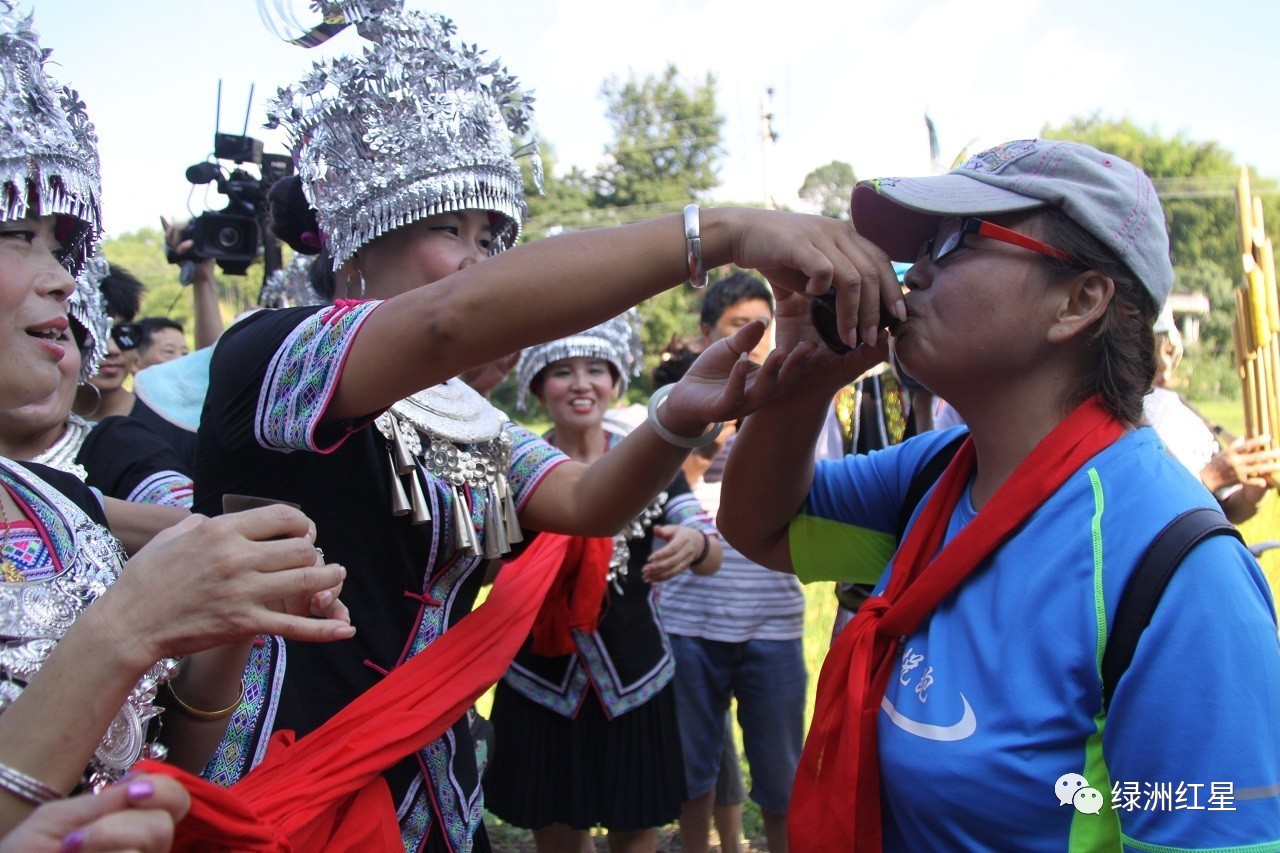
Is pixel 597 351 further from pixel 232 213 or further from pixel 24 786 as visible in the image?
pixel 24 786

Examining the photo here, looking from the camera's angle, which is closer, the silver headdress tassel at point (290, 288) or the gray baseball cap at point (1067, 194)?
the gray baseball cap at point (1067, 194)

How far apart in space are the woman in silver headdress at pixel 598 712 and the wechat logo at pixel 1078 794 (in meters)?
2.14

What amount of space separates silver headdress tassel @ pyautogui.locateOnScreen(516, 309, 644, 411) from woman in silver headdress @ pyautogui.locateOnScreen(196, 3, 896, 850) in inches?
70.7

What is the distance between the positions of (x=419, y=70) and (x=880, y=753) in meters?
1.72

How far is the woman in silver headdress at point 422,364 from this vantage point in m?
1.49

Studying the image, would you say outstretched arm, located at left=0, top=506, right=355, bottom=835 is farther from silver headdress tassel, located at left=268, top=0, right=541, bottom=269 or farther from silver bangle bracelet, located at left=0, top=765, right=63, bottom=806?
silver headdress tassel, located at left=268, top=0, right=541, bottom=269

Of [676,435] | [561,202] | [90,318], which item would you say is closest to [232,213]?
[90,318]

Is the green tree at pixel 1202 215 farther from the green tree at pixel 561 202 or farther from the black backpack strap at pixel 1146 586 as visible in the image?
the black backpack strap at pixel 1146 586

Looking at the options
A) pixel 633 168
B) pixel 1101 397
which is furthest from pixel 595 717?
pixel 633 168

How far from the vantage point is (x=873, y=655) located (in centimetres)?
174

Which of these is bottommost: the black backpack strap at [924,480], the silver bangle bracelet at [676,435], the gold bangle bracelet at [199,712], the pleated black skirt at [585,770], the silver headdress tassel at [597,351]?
the pleated black skirt at [585,770]

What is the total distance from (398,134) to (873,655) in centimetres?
144

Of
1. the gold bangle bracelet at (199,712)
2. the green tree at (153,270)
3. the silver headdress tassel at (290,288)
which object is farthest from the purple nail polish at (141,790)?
the green tree at (153,270)

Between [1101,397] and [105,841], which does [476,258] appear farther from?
[105,841]
